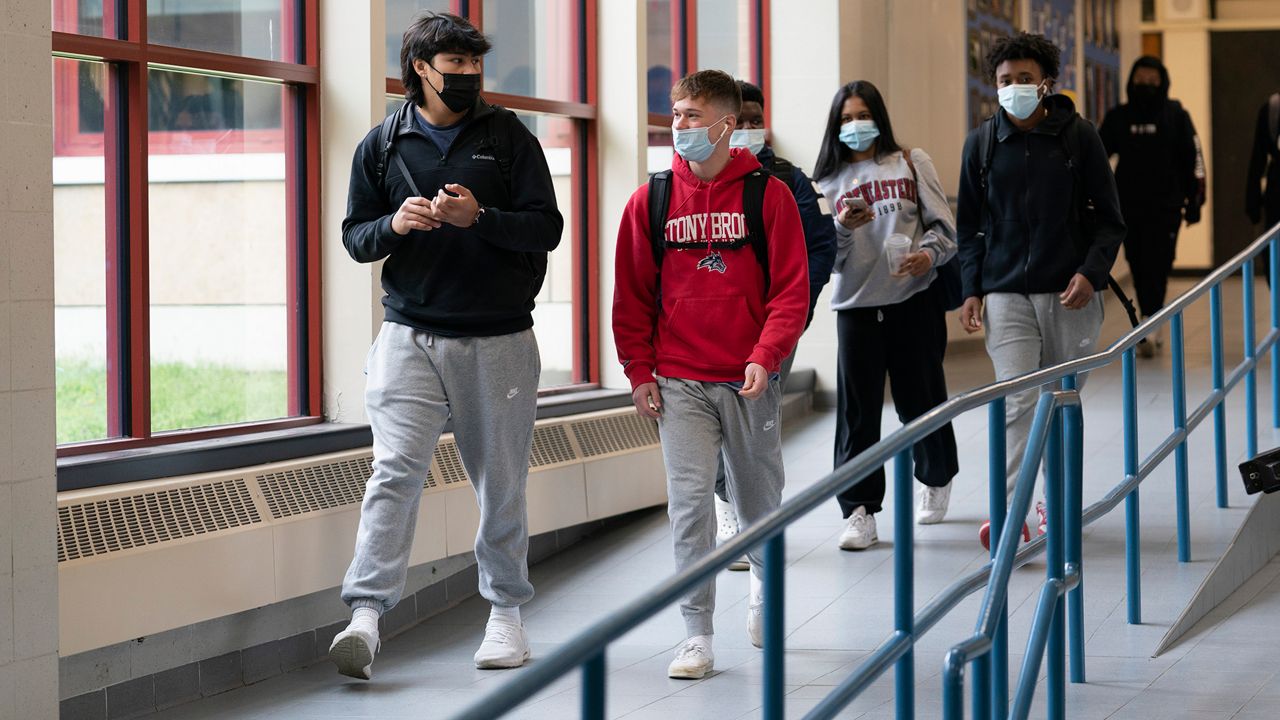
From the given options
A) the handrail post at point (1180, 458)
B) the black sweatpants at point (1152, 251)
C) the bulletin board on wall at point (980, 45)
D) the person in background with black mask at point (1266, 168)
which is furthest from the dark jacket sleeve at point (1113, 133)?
the handrail post at point (1180, 458)

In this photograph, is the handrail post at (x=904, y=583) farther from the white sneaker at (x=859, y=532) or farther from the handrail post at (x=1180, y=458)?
the white sneaker at (x=859, y=532)

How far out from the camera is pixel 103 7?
470 cm

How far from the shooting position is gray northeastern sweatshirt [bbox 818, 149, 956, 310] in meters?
5.60

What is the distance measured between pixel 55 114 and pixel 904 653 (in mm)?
3022

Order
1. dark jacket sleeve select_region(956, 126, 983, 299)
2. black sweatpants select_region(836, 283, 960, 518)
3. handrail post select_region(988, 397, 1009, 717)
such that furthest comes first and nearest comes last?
black sweatpants select_region(836, 283, 960, 518), dark jacket sleeve select_region(956, 126, 983, 299), handrail post select_region(988, 397, 1009, 717)

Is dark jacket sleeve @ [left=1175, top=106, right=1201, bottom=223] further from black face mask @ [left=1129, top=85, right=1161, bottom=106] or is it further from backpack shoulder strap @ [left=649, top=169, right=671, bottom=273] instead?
backpack shoulder strap @ [left=649, top=169, right=671, bottom=273]

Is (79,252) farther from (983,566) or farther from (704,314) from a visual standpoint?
(983,566)

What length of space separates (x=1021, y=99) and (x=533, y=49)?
2314mm

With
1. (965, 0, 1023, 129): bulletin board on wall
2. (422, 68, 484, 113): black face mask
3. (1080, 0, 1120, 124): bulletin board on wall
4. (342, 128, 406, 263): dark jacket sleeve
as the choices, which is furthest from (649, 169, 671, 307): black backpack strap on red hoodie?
(1080, 0, 1120, 124): bulletin board on wall

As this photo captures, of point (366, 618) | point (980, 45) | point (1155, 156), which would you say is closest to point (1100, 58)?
point (980, 45)

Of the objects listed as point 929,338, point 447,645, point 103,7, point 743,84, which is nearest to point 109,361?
point 103,7

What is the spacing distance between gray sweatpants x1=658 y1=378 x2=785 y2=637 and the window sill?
100 centimetres

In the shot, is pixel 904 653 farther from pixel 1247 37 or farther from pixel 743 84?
pixel 1247 37

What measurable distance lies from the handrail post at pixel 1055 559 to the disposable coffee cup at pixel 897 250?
65.3 inches
